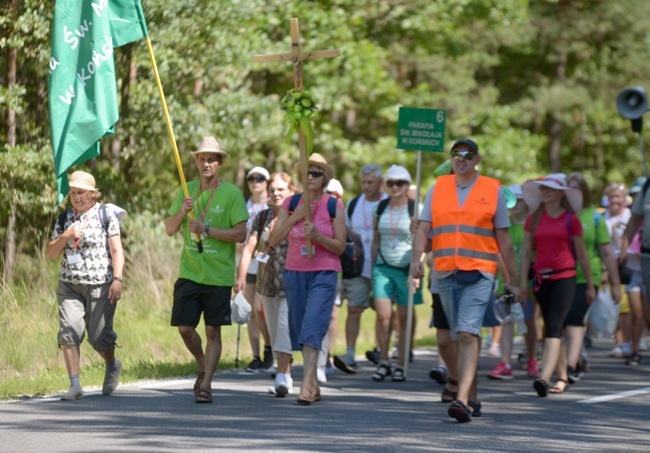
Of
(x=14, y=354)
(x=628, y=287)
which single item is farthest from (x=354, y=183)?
(x=14, y=354)

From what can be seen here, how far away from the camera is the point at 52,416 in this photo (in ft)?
30.2

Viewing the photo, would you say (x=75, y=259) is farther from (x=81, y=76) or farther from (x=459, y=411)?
(x=459, y=411)

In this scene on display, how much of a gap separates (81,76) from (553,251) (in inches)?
167

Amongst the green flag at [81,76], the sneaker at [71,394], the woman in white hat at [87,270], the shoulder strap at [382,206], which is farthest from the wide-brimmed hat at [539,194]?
the sneaker at [71,394]

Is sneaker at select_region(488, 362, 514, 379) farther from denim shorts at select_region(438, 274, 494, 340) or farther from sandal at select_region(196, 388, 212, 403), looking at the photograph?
sandal at select_region(196, 388, 212, 403)

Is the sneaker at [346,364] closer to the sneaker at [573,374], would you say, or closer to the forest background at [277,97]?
the forest background at [277,97]

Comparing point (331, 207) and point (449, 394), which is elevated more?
point (331, 207)

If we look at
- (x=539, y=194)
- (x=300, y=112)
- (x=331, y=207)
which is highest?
(x=300, y=112)

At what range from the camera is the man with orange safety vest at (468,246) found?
973 centimetres

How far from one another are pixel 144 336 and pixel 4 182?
2.80m

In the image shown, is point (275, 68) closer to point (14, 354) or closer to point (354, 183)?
point (354, 183)

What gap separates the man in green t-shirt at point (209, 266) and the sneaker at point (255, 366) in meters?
2.70

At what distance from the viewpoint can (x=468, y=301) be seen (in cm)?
974

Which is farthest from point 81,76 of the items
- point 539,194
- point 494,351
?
point 494,351
